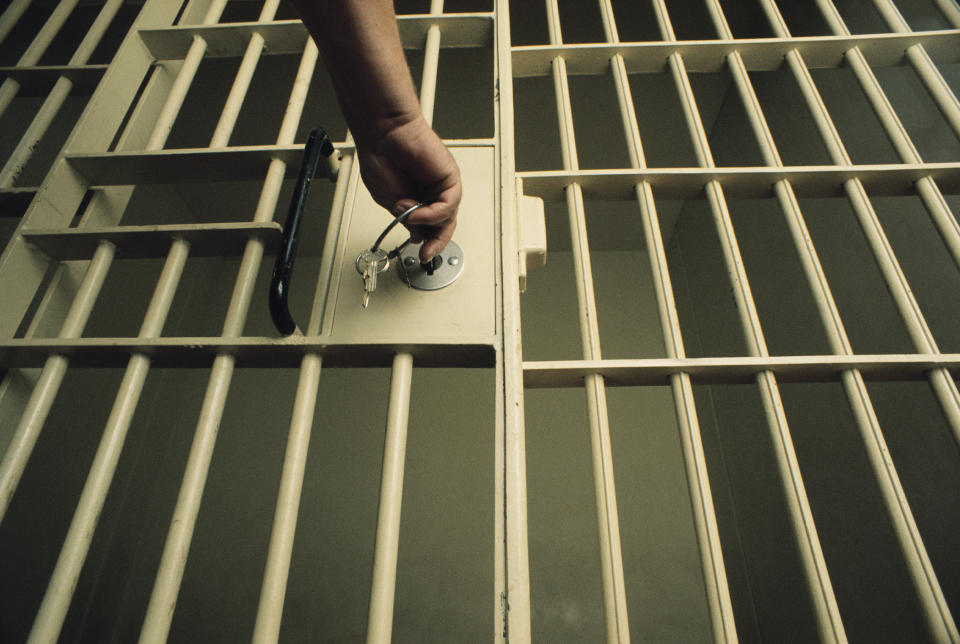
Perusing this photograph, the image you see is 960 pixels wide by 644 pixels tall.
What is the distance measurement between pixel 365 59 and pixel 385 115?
0.06 m

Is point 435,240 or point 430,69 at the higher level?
point 430,69

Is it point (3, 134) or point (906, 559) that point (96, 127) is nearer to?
point (906, 559)

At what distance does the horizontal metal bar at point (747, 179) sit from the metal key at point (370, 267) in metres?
0.31

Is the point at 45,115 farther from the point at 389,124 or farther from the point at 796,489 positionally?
the point at 796,489

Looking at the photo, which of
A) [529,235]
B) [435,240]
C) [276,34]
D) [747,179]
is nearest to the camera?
[435,240]

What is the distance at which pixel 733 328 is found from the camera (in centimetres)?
210

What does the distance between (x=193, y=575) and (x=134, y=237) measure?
2079 millimetres

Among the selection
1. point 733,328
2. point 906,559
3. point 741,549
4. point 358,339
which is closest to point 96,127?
point 358,339

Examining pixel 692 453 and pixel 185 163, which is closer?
pixel 692 453

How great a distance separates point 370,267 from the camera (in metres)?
0.66

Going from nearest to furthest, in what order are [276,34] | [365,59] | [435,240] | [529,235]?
[365,59] < [435,240] < [529,235] < [276,34]

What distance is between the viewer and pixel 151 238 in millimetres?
787

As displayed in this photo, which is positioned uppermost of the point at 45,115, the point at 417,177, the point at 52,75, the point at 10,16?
the point at 10,16

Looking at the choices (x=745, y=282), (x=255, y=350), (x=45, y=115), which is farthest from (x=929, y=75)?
(x=45, y=115)
